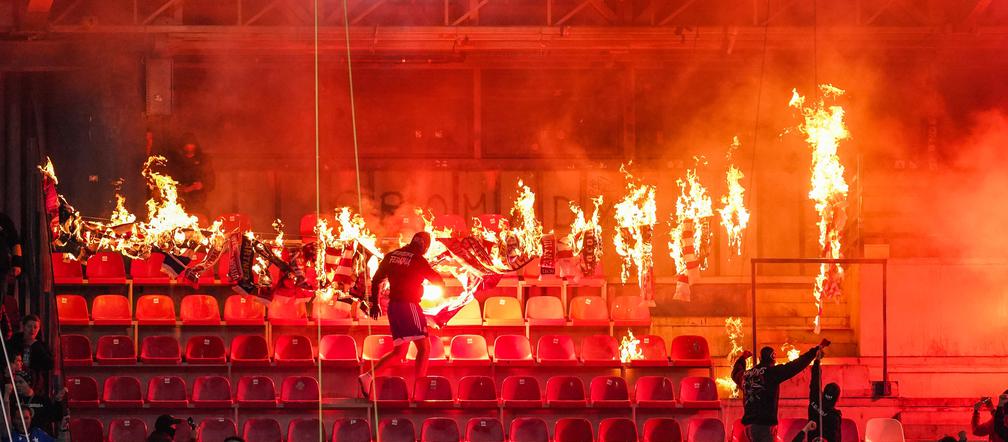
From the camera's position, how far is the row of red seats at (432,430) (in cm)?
1359

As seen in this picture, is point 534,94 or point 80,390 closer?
point 80,390


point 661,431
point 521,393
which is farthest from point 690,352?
point 521,393

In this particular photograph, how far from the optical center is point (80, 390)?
14195mm

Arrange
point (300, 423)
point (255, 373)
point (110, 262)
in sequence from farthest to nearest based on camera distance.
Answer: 1. point (110, 262)
2. point (255, 373)
3. point (300, 423)

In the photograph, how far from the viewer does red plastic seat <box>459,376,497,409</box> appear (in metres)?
14.4

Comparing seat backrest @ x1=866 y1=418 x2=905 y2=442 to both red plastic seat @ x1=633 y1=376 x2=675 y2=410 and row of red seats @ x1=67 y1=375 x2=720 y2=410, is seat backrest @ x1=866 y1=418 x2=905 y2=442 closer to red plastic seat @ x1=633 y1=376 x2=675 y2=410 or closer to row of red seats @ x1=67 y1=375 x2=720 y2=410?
row of red seats @ x1=67 y1=375 x2=720 y2=410

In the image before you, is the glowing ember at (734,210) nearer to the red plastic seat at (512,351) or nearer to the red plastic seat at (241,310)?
the red plastic seat at (512,351)

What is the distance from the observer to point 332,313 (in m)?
16.0

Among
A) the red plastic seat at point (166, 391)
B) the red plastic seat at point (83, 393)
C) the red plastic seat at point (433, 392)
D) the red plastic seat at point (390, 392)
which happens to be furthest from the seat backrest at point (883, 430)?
the red plastic seat at point (83, 393)

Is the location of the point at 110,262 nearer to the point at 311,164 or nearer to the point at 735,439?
the point at 311,164

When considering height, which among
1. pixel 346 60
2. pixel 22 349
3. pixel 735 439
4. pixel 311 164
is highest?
pixel 346 60

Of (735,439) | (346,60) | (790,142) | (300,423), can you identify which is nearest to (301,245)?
(300,423)

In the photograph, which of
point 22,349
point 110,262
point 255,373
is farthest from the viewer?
point 110,262

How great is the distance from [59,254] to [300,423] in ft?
14.5
